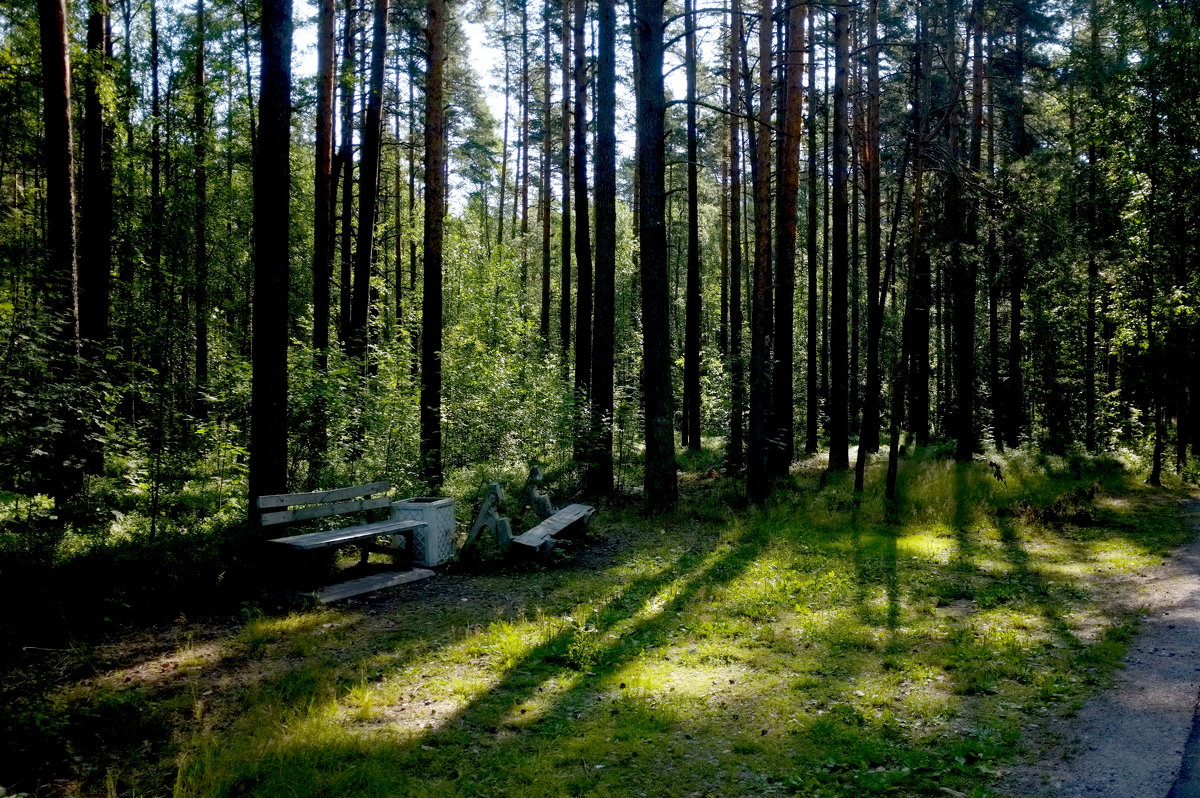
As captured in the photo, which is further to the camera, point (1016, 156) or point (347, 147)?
point (1016, 156)

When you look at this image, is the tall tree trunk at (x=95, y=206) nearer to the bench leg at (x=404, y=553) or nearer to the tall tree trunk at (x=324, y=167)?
the tall tree trunk at (x=324, y=167)

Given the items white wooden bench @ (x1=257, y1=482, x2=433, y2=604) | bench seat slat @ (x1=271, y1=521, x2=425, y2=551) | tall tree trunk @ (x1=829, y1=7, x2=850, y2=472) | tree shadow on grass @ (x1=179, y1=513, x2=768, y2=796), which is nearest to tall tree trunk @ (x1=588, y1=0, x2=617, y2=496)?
white wooden bench @ (x1=257, y1=482, x2=433, y2=604)

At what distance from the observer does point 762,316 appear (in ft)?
46.2

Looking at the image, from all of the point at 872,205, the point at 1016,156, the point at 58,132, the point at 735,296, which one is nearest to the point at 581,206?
the point at 735,296

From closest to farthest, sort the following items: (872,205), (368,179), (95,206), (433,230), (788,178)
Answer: (95,206) → (433,230) → (788,178) → (368,179) → (872,205)

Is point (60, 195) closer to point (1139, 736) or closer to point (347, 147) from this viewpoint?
point (347, 147)

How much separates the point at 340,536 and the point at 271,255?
334 cm

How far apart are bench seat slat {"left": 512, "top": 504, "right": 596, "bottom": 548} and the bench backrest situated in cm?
185

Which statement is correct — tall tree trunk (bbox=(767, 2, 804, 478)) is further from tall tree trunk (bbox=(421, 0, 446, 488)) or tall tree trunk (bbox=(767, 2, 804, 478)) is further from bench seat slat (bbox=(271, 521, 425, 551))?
bench seat slat (bbox=(271, 521, 425, 551))

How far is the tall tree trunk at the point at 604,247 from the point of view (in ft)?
40.3

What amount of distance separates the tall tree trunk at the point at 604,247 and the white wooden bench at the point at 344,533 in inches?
198

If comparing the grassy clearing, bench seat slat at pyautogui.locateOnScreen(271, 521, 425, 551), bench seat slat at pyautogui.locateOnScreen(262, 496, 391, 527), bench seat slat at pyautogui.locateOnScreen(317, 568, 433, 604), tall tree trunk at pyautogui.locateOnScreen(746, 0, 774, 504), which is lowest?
the grassy clearing

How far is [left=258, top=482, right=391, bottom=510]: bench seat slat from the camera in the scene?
7.42 m

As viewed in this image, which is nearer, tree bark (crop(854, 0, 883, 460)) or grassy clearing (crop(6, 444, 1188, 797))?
grassy clearing (crop(6, 444, 1188, 797))
